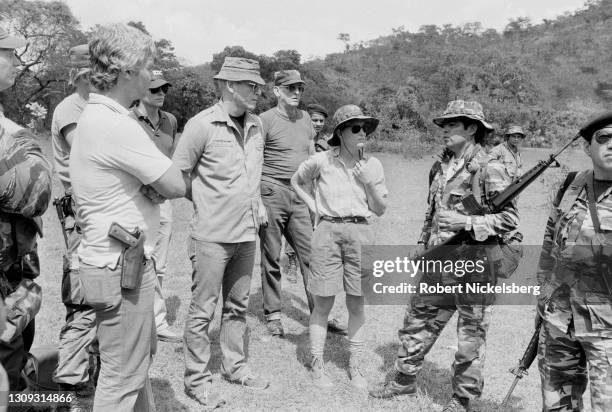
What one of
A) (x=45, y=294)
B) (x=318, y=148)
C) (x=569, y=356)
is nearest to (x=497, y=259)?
(x=569, y=356)

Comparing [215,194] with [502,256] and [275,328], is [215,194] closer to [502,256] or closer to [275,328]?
[275,328]

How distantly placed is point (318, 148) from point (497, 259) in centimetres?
313

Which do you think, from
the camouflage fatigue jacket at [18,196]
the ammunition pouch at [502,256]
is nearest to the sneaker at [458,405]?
the ammunition pouch at [502,256]

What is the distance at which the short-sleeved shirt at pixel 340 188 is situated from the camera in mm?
3533

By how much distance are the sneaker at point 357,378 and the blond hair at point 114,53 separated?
2.59 meters

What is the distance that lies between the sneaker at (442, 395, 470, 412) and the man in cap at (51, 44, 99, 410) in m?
2.22

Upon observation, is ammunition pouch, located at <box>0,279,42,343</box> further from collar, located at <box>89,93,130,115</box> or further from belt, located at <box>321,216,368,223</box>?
belt, located at <box>321,216,368,223</box>

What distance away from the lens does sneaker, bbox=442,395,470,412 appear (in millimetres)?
3191

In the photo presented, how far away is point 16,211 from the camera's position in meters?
2.21

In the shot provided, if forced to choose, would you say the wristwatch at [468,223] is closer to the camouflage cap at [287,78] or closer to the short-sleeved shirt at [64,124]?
the camouflage cap at [287,78]

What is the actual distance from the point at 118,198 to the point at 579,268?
215 centimetres

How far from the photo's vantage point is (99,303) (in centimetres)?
212

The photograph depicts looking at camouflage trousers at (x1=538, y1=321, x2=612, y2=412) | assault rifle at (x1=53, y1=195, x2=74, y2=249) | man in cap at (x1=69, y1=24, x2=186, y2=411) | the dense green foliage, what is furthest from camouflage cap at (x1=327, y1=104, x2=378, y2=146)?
the dense green foliage

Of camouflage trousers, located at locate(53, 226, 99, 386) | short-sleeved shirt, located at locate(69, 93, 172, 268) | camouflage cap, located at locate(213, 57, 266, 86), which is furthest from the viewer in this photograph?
camouflage cap, located at locate(213, 57, 266, 86)
